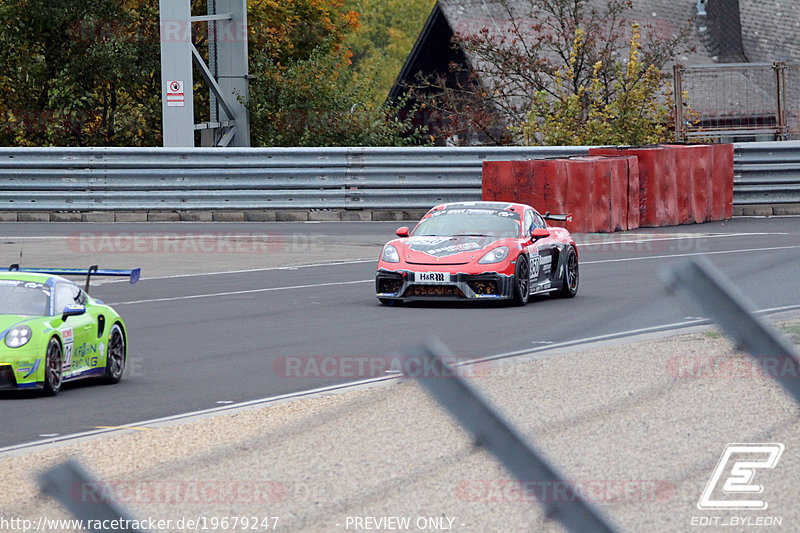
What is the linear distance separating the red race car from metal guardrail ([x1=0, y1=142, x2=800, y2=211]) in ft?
32.1

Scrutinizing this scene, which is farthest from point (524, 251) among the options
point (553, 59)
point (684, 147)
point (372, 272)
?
point (553, 59)

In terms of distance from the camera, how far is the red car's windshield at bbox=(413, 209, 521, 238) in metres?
16.6

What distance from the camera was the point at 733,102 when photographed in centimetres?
3203

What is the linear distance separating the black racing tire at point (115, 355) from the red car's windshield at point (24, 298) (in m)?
0.66

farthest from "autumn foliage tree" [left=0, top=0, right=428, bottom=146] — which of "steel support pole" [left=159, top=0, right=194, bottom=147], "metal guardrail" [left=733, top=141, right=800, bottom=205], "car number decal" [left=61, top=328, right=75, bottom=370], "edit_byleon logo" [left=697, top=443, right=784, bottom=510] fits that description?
"edit_byleon logo" [left=697, top=443, right=784, bottom=510]

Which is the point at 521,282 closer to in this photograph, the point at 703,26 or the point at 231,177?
the point at 231,177

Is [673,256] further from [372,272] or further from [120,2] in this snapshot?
[120,2]

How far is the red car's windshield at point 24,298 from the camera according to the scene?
36.6ft

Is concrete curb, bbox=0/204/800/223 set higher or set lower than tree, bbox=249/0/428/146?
lower

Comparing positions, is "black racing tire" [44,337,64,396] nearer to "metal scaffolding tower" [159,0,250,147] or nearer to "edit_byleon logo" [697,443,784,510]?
"edit_byleon logo" [697,443,784,510]

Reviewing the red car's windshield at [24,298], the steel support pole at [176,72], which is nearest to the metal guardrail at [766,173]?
the steel support pole at [176,72]

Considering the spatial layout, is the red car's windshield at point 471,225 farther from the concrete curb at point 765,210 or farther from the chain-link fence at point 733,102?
the chain-link fence at point 733,102

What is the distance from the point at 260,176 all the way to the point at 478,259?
1181 cm

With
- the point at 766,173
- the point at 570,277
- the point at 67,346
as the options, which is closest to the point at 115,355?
the point at 67,346
